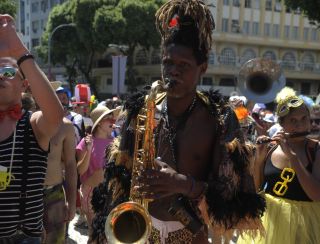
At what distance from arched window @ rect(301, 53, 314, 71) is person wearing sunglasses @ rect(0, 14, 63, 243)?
156 feet

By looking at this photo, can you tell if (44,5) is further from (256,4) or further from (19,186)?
(19,186)

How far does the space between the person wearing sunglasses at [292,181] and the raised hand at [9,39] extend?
218 cm

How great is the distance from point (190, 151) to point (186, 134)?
100 millimetres

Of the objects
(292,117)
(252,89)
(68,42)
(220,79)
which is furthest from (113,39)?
(292,117)

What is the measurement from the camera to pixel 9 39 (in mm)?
2492

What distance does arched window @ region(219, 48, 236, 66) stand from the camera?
44.4m

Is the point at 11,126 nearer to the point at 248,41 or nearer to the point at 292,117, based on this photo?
the point at 292,117

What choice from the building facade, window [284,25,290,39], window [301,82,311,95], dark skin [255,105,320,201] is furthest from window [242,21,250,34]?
dark skin [255,105,320,201]

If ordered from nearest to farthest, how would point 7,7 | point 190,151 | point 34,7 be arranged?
point 190,151, point 7,7, point 34,7

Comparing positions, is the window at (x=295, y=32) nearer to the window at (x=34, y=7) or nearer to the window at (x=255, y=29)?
the window at (x=255, y=29)

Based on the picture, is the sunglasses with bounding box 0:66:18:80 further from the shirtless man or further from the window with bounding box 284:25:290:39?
the window with bounding box 284:25:290:39

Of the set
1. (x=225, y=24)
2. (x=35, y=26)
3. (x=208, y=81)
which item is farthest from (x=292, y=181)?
(x=35, y=26)

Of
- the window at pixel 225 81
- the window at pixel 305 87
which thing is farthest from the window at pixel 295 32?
the window at pixel 225 81

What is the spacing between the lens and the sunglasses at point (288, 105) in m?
3.82
